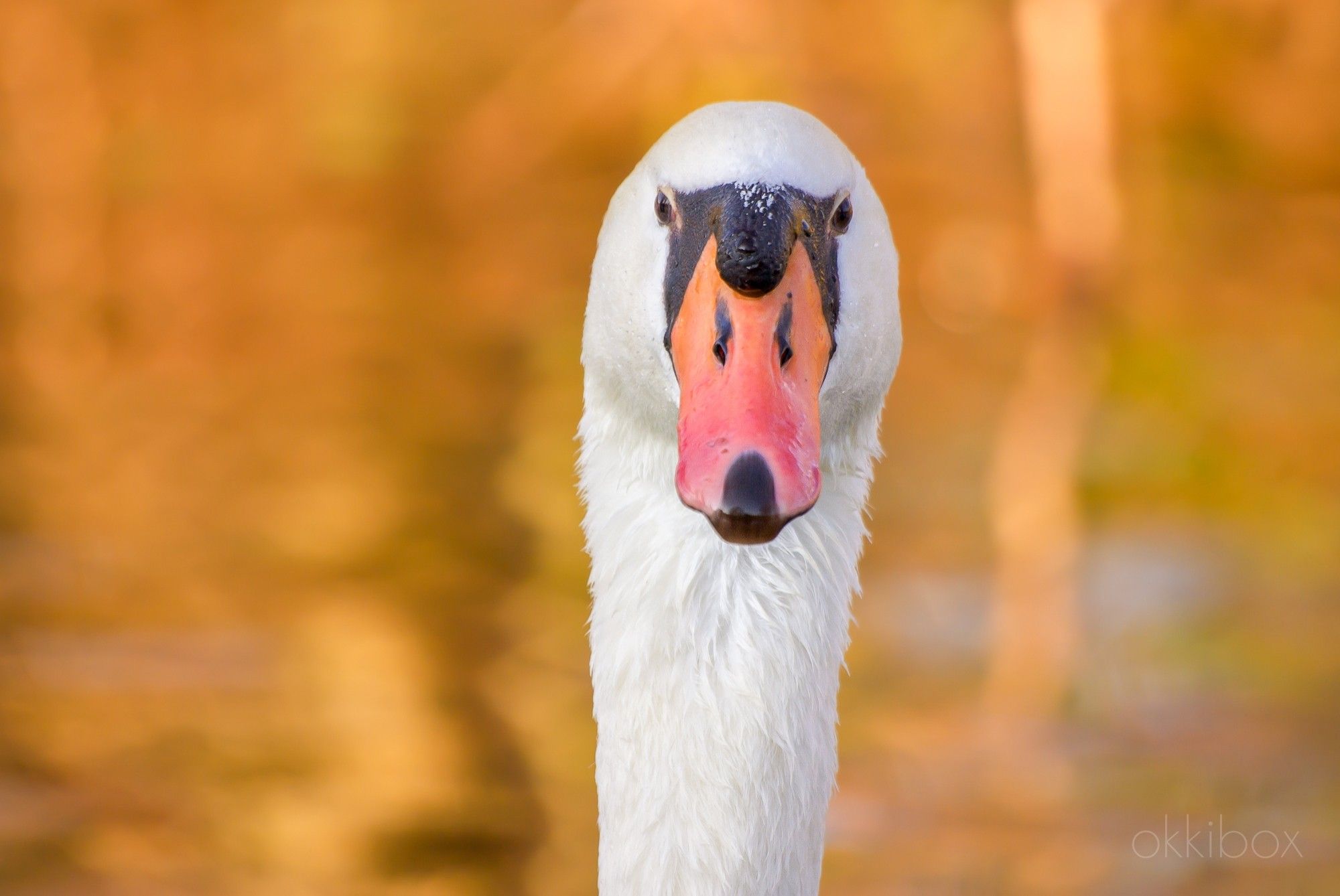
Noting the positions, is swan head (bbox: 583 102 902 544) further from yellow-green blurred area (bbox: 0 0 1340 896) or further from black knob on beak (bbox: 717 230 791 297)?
yellow-green blurred area (bbox: 0 0 1340 896)

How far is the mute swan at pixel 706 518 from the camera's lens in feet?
4.36

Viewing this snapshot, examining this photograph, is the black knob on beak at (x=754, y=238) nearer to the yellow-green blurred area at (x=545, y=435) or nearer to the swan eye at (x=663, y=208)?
the swan eye at (x=663, y=208)

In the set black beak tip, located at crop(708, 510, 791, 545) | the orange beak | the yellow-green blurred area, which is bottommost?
black beak tip, located at crop(708, 510, 791, 545)

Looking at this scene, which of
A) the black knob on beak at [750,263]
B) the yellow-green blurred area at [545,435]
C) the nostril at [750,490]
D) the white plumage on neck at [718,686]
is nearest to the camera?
the nostril at [750,490]

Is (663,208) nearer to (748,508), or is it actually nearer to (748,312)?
(748,312)

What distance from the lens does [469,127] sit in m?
7.54

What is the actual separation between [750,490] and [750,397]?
0.10 m

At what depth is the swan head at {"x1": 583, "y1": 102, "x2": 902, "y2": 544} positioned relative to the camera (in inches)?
47.5

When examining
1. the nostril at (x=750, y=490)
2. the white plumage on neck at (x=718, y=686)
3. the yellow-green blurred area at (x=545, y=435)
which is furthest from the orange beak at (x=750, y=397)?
the yellow-green blurred area at (x=545, y=435)

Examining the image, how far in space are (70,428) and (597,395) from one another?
4.67 metres

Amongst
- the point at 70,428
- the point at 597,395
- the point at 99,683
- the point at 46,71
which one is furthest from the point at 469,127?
the point at 597,395

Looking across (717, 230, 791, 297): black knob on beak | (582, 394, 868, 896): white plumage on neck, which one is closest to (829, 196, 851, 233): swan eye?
(717, 230, 791, 297): black knob on beak

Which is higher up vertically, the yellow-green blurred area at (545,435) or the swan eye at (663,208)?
the yellow-green blurred area at (545,435)

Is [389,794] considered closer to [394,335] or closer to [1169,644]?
[1169,644]
